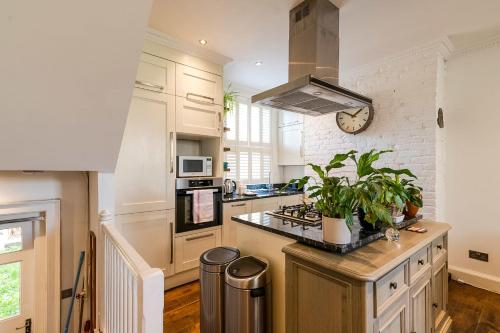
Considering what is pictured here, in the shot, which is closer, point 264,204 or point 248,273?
point 248,273

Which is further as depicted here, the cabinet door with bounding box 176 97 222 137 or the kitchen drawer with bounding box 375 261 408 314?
the cabinet door with bounding box 176 97 222 137

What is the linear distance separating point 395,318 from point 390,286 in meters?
0.20

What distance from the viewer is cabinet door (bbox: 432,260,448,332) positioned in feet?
5.36

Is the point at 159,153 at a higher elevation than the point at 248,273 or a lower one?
higher

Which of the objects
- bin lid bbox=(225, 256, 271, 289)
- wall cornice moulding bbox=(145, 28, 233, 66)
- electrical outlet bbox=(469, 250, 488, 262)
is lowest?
electrical outlet bbox=(469, 250, 488, 262)

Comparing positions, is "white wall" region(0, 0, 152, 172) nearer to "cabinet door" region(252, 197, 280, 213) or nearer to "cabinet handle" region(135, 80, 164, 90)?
"cabinet handle" region(135, 80, 164, 90)

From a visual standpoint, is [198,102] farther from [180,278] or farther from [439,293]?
[439,293]

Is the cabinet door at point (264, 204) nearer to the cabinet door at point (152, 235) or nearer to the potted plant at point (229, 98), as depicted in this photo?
the cabinet door at point (152, 235)

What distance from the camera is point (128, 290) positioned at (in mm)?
1029

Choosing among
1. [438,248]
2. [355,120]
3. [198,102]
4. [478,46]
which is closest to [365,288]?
[438,248]

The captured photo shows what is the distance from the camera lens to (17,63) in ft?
3.15

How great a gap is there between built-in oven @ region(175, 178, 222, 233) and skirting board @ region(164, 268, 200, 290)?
1.62 ft

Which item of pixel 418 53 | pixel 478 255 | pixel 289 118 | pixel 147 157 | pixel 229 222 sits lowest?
→ pixel 478 255

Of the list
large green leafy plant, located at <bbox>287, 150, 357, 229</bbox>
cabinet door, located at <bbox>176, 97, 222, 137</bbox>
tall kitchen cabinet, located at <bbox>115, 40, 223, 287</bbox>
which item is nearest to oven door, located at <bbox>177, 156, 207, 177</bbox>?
tall kitchen cabinet, located at <bbox>115, 40, 223, 287</bbox>
